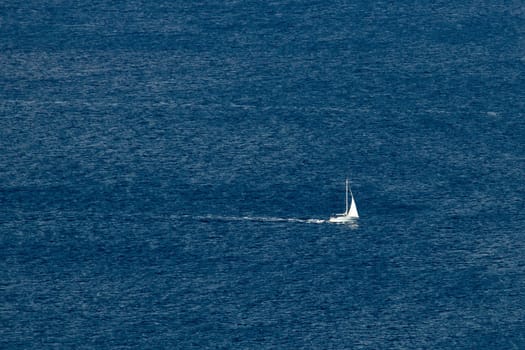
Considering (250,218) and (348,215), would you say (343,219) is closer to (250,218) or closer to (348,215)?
(348,215)

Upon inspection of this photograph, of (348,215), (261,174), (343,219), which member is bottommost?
(343,219)

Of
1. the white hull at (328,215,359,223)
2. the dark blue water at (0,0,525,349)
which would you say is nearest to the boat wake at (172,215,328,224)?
the dark blue water at (0,0,525,349)

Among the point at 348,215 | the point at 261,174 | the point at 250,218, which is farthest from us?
the point at 261,174

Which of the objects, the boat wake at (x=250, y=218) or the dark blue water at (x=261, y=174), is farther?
the boat wake at (x=250, y=218)

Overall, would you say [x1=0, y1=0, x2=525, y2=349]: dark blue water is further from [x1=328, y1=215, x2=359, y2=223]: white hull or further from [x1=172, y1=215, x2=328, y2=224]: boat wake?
[x1=328, y1=215, x2=359, y2=223]: white hull

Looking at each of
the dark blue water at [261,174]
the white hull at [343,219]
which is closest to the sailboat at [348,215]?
the white hull at [343,219]

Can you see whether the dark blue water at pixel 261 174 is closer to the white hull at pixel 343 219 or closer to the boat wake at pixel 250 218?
the boat wake at pixel 250 218

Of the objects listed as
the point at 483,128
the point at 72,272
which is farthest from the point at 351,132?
the point at 72,272

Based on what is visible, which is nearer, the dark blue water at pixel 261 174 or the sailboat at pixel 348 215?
the dark blue water at pixel 261 174

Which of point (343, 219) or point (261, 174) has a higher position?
point (261, 174)

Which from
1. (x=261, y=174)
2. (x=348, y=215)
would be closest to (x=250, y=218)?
(x=261, y=174)

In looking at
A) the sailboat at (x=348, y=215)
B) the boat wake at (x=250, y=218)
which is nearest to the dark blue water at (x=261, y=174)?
the boat wake at (x=250, y=218)
